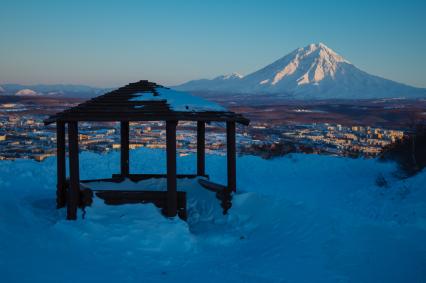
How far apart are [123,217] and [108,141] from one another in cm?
1499

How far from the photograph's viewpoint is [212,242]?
7.51 m

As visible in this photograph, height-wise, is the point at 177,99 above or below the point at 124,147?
above

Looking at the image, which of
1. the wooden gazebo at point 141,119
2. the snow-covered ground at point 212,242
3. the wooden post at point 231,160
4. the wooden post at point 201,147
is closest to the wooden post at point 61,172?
the wooden gazebo at point 141,119

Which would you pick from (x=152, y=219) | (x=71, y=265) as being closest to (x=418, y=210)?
(x=152, y=219)

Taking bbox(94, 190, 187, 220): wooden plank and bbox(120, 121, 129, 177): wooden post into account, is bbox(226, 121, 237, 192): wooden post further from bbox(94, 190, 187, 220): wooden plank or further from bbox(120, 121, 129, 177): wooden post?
bbox(120, 121, 129, 177): wooden post

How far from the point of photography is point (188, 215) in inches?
351

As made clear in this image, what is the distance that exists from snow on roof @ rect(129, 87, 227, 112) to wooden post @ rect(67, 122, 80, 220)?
1239 mm

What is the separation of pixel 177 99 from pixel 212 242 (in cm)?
275

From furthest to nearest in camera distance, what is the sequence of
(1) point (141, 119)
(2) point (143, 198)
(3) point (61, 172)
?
(3) point (61, 172)
(2) point (143, 198)
(1) point (141, 119)

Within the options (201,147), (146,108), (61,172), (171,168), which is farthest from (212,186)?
(61,172)

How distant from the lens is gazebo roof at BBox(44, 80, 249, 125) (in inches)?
299

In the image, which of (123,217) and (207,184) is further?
(207,184)

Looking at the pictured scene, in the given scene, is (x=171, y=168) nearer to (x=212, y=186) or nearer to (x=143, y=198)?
(x=143, y=198)

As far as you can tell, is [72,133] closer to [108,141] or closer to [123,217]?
[123,217]
